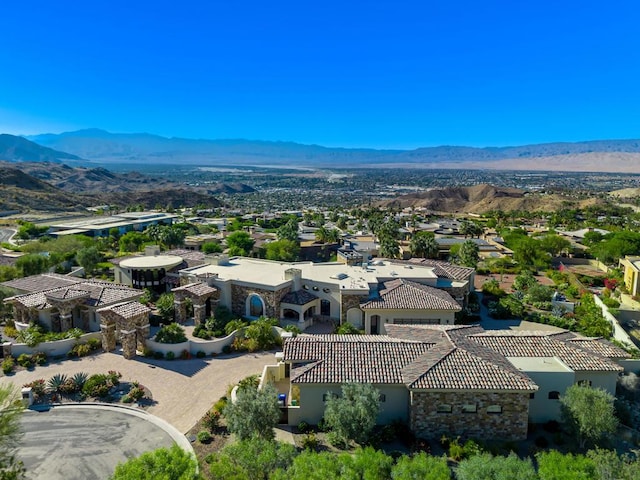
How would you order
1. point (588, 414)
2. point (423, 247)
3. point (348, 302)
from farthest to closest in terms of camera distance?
point (423, 247), point (348, 302), point (588, 414)

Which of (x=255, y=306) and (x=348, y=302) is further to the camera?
(x=255, y=306)

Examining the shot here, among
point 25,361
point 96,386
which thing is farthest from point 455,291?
point 25,361

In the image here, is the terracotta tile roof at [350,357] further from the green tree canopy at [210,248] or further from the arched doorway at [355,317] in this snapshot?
the green tree canopy at [210,248]

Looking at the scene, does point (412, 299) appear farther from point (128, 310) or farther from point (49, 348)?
point (49, 348)

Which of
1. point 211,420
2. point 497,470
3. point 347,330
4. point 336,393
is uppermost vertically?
point 497,470

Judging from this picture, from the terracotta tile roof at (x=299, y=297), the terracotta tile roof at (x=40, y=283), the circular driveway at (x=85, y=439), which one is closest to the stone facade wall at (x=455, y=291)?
the terracotta tile roof at (x=299, y=297)

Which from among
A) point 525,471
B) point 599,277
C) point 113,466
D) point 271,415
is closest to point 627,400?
point 525,471
